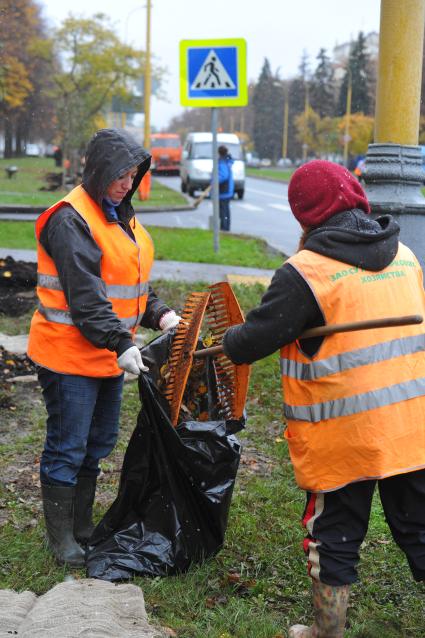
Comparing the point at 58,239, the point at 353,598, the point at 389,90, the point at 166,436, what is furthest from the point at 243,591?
the point at 389,90

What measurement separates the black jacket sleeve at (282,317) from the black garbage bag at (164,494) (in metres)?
0.66

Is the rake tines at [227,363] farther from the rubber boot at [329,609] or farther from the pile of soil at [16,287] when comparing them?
the pile of soil at [16,287]

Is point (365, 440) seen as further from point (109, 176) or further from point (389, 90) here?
point (389, 90)

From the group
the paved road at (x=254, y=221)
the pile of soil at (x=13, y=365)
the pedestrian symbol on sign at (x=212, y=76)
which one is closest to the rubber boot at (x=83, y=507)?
the pile of soil at (x=13, y=365)

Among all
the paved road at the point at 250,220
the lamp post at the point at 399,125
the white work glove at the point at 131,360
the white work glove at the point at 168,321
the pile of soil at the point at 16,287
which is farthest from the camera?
the paved road at the point at 250,220

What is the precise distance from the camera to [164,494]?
342 centimetres

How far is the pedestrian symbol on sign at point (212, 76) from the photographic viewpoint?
1051 centimetres

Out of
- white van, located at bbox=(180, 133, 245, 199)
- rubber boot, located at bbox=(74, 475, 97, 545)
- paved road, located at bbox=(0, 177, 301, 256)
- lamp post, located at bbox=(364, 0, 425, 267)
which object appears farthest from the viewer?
white van, located at bbox=(180, 133, 245, 199)

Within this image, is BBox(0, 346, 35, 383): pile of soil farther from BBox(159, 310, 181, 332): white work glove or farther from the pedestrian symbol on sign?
the pedestrian symbol on sign

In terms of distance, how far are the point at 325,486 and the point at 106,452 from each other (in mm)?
1286

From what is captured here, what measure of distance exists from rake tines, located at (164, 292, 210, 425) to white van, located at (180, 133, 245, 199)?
2490 cm

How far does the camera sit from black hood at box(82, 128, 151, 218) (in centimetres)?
333

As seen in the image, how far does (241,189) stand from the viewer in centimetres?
2986

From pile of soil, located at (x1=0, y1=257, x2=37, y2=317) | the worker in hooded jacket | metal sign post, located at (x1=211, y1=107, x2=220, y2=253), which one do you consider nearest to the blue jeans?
the worker in hooded jacket
